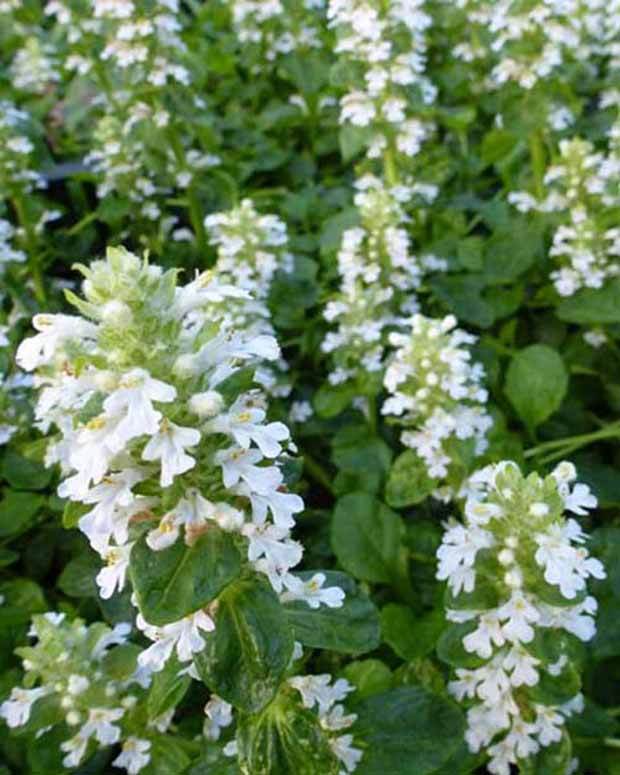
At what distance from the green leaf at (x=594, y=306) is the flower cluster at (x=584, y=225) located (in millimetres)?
27

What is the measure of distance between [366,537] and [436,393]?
A: 0.44m

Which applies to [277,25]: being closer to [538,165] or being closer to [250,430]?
[538,165]

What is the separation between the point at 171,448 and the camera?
1401mm

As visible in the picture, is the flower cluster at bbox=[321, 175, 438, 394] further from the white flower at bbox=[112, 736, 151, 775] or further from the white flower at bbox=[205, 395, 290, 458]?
the white flower at bbox=[205, 395, 290, 458]

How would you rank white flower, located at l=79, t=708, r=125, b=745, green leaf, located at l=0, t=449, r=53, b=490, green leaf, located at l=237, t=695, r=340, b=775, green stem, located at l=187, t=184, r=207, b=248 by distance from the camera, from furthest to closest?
green stem, located at l=187, t=184, r=207, b=248
green leaf, located at l=0, t=449, r=53, b=490
white flower, located at l=79, t=708, r=125, b=745
green leaf, located at l=237, t=695, r=340, b=775

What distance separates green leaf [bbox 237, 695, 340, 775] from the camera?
5.42ft

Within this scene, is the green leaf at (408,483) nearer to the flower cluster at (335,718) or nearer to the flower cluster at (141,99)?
the flower cluster at (335,718)

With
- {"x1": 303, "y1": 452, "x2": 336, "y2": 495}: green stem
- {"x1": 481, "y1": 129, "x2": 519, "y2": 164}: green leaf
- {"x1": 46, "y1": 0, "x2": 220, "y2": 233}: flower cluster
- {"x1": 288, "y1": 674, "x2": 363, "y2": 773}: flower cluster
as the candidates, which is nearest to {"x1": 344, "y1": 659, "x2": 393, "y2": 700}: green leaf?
{"x1": 288, "y1": 674, "x2": 363, "y2": 773}: flower cluster

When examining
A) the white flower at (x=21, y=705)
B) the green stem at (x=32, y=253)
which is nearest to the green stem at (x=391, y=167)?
the green stem at (x=32, y=253)

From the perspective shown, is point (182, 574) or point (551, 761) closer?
point (182, 574)

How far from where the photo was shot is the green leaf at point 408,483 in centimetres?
266

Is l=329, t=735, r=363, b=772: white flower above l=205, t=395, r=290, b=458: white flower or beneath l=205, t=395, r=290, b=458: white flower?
beneath

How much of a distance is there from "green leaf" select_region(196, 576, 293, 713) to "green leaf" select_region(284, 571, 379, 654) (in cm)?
13

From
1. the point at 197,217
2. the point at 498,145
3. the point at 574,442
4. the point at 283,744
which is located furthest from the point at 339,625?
the point at 498,145
